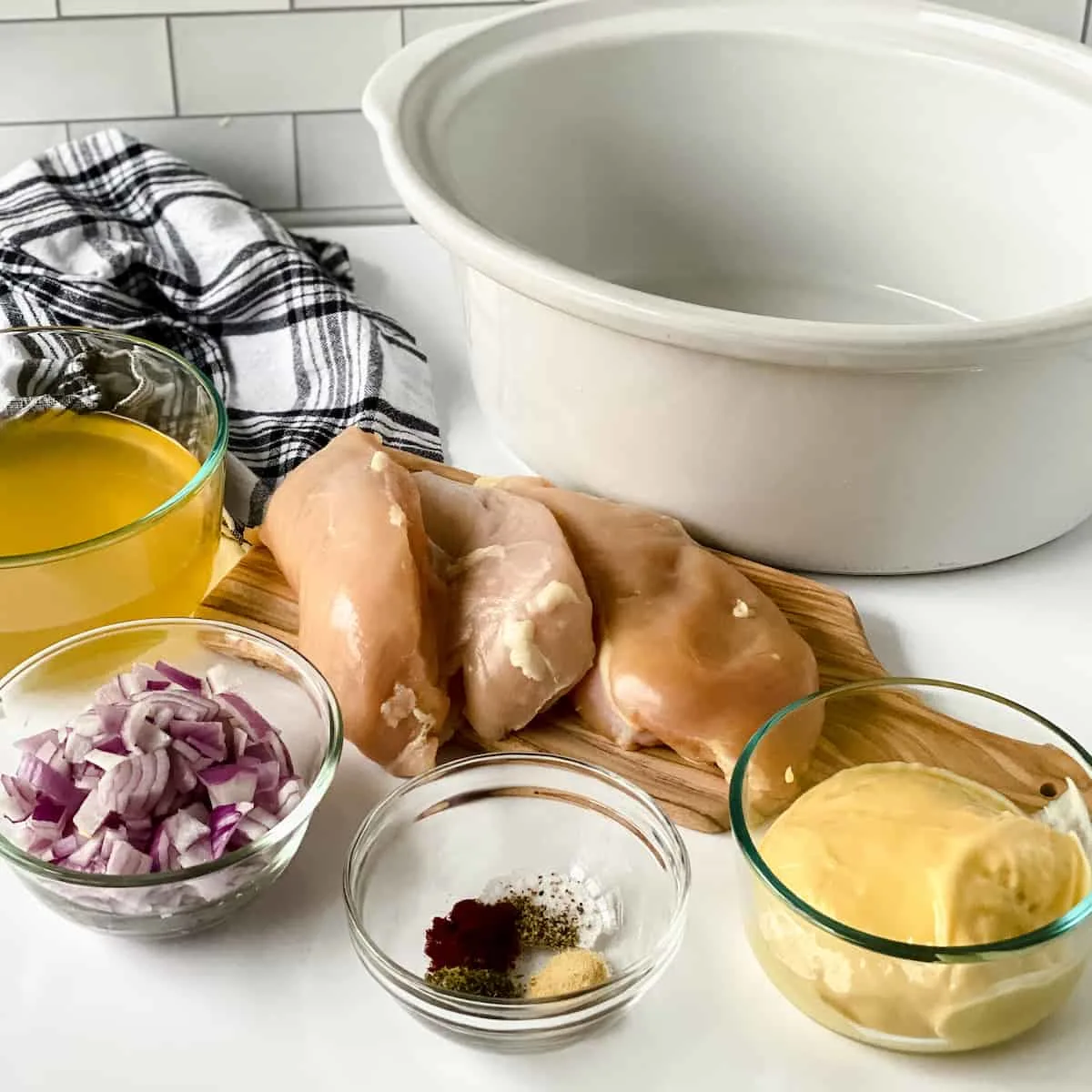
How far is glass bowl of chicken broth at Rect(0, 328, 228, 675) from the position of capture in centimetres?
82

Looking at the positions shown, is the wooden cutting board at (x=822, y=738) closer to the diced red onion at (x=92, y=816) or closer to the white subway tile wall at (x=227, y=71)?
the diced red onion at (x=92, y=816)

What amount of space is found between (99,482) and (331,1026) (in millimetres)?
408

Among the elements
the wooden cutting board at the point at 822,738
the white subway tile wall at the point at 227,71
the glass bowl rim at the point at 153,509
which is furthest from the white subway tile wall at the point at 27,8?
the wooden cutting board at the point at 822,738

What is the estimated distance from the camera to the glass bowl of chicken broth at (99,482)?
2.71 ft

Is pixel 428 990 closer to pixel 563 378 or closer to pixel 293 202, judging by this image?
pixel 563 378

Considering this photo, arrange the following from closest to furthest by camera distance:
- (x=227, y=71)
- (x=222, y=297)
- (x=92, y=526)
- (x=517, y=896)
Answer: (x=517, y=896), (x=92, y=526), (x=222, y=297), (x=227, y=71)

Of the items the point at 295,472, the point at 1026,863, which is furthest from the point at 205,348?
the point at 1026,863

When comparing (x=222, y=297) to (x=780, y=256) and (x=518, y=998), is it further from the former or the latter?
(x=518, y=998)

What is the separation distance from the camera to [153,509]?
3.03 feet

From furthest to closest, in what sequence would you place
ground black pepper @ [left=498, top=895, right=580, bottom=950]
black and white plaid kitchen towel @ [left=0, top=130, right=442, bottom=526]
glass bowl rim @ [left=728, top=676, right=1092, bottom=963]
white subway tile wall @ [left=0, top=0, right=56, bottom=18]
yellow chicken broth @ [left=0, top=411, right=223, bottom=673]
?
white subway tile wall @ [left=0, top=0, right=56, bottom=18] → black and white plaid kitchen towel @ [left=0, top=130, right=442, bottom=526] → yellow chicken broth @ [left=0, top=411, right=223, bottom=673] → ground black pepper @ [left=498, top=895, right=580, bottom=950] → glass bowl rim @ [left=728, top=676, right=1092, bottom=963]

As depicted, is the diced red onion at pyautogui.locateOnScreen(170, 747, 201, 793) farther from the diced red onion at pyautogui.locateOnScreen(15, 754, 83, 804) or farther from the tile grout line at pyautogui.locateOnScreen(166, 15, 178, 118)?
the tile grout line at pyautogui.locateOnScreen(166, 15, 178, 118)

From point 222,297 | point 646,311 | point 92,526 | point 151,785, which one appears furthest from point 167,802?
point 222,297

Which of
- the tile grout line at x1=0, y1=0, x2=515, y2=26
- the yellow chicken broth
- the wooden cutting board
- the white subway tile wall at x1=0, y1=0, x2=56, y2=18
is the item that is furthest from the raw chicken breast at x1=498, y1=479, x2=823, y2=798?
the white subway tile wall at x1=0, y1=0, x2=56, y2=18

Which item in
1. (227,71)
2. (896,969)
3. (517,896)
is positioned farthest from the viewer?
(227,71)
